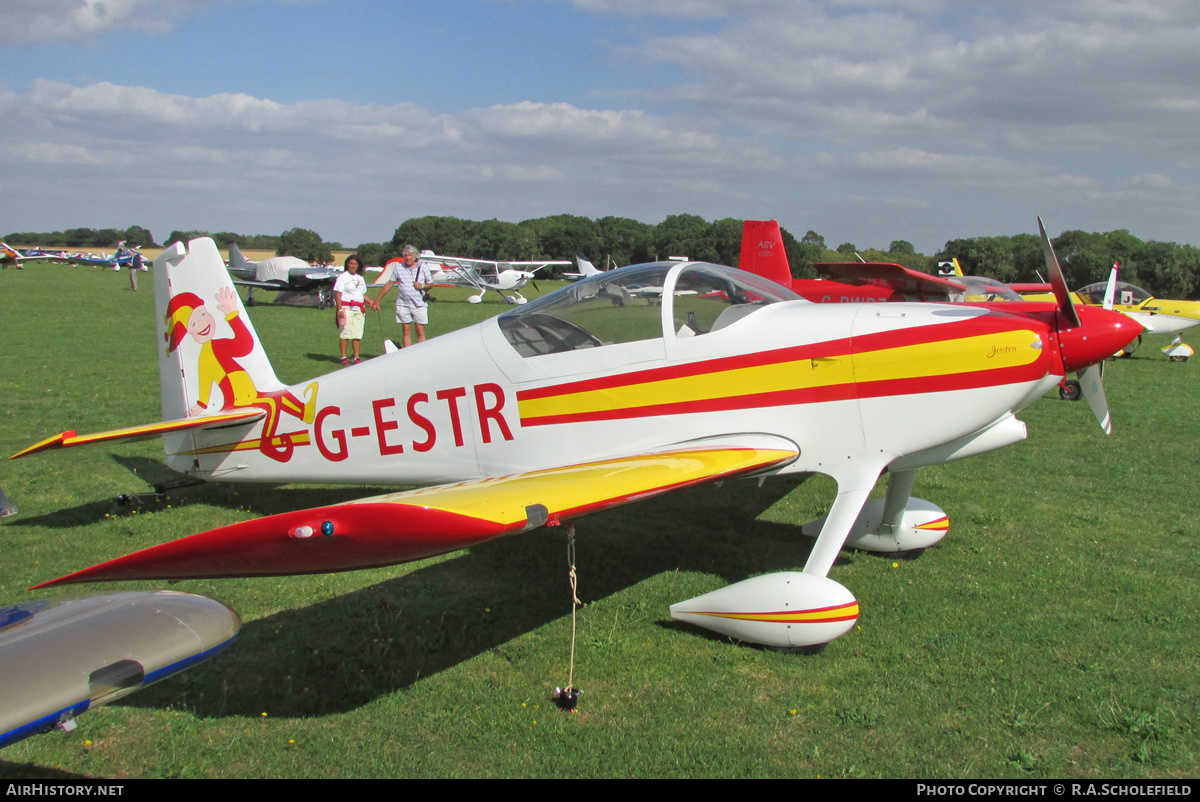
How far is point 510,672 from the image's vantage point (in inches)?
148

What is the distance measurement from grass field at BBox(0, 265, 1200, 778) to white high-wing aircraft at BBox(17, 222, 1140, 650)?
0.45 m

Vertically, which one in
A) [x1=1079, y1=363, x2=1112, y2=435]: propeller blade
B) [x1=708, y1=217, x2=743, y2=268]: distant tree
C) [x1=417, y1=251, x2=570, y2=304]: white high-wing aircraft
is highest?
[x1=708, y1=217, x2=743, y2=268]: distant tree

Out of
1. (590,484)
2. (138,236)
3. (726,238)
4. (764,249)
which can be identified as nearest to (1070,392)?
(764,249)

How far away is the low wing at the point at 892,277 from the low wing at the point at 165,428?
439 inches

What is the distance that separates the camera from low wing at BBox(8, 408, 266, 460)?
4.41m

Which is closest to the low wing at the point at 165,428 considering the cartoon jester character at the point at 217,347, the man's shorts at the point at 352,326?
the cartoon jester character at the point at 217,347

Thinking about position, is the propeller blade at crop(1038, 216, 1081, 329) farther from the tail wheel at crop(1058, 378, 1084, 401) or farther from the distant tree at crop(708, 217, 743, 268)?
the distant tree at crop(708, 217, 743, 268)

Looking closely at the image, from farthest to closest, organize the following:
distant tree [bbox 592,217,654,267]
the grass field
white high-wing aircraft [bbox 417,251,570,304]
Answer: distant tree [bbox 592,217,654,267] < white high-wing aircraft [bbox 417,251,570,304] < the grass field

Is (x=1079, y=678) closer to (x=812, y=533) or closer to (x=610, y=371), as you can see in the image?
(x=812, y=533)

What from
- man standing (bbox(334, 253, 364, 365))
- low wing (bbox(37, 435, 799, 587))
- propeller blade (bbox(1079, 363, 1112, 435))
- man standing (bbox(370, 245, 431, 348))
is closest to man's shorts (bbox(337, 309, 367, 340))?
man standing (bbox(334, 253, 364, 365))

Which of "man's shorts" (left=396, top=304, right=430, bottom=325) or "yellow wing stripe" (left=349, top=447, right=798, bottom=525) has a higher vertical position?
"man's shorts" (left=396, top=304, right=430, bottom=325)

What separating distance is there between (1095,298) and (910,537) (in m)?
21.0

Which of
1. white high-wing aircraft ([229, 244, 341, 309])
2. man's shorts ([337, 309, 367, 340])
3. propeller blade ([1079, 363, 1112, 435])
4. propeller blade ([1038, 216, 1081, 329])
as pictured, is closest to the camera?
propeller blade ([1038, 216, 1081, 329])
